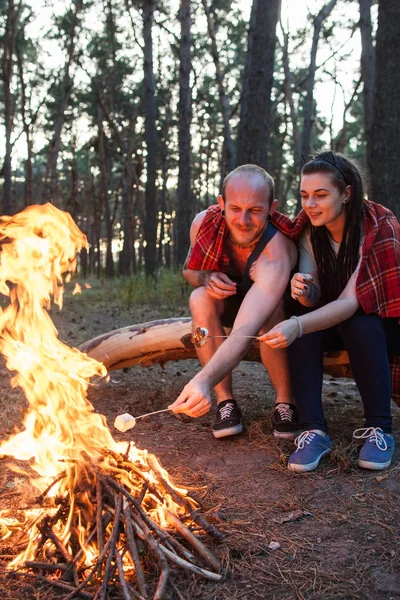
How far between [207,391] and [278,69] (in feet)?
82.5

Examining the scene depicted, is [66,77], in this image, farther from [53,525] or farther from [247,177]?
[53,525]

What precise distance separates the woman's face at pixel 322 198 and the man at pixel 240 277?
0.66 ft

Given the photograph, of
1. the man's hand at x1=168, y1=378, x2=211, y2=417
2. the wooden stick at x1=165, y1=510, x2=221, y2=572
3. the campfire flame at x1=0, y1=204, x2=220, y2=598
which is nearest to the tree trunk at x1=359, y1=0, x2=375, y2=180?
the campfire flame at x1=0, y1=204, x2=220, y2=598

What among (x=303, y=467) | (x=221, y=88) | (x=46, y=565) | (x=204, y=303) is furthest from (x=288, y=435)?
(x=221, y=88)

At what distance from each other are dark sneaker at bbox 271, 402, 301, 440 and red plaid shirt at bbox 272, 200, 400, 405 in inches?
31.4

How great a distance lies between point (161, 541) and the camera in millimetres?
2205

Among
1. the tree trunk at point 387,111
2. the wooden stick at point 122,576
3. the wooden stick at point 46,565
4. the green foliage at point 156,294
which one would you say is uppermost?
the tree trunk at point 387,111

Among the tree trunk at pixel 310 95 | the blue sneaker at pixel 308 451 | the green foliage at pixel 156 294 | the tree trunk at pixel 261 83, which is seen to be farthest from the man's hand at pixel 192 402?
the tree trunk at pixel 310 95

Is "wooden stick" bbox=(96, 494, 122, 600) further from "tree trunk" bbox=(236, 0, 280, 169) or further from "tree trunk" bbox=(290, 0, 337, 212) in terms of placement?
"tree trunk" bbox=(290, 0, 337, 212)

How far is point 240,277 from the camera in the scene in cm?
374

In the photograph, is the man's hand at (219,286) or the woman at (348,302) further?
the man's hand at (219,286)

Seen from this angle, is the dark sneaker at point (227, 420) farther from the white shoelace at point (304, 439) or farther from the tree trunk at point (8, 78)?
the tree trunk at point (8, 78)

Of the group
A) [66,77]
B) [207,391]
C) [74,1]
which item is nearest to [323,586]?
[207,391]

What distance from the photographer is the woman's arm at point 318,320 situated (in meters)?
2.93
